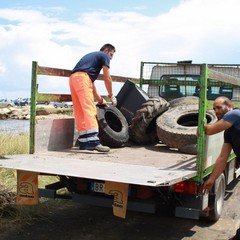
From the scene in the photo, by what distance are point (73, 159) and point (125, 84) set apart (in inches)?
119

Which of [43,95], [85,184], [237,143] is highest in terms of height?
[43,95]

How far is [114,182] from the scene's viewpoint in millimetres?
4289

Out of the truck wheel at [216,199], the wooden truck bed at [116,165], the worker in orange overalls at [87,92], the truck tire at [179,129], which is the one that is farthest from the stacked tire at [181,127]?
the worker in orange overalls at [87,92]

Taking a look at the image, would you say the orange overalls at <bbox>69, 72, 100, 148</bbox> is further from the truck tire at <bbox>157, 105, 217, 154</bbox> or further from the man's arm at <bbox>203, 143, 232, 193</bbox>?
the man's arm at <bbox>203, 143, 232, 193</bbox>

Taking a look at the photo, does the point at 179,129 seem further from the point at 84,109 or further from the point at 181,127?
the point at 84,109

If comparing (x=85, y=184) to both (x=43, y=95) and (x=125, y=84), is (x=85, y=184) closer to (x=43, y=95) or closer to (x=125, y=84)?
(x=43, y=95)

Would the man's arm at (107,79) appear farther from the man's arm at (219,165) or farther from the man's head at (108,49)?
the man's arm at (219,165)

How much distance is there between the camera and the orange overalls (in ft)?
20.2

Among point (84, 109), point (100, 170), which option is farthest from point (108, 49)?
point (100, 170)

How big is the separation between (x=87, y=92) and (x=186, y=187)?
91.6 inches

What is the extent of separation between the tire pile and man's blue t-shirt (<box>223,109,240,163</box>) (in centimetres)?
140

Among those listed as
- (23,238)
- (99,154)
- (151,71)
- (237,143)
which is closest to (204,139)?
(237,143)

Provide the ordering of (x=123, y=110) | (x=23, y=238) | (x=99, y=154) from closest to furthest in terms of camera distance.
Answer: (x=23, y=238)
(x=99, y=154)
(x=123, y=110)

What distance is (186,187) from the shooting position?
15.1 ft
